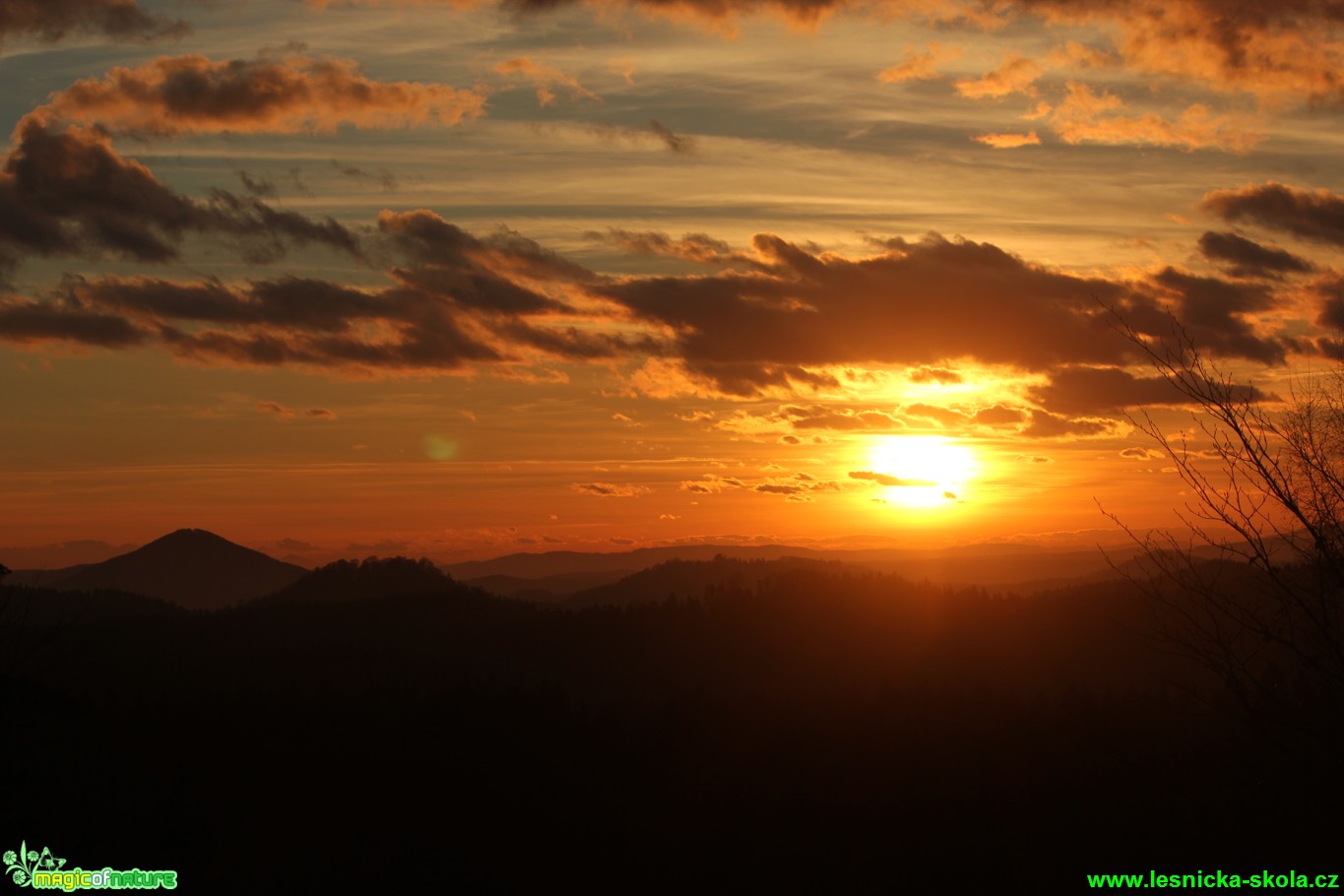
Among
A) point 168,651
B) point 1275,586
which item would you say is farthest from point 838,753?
point 1275,586

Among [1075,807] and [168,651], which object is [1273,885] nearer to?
[1075,807]

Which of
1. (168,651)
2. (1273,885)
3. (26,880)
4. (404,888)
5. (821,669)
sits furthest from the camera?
(821,669)

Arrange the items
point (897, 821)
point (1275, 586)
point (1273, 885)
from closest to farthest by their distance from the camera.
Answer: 1. point (1275, 586)
2. point (1273, 885)
3. point (897, 821)

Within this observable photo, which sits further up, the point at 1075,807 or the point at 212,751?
the point at 212,751

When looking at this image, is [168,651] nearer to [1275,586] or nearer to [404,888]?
[404,888]

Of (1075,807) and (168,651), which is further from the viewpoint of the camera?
(168,651)

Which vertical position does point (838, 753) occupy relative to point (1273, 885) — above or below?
above

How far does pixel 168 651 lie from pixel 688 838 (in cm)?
10500

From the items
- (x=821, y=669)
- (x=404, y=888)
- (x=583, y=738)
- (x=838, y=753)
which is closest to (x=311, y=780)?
(x=404, y=888)

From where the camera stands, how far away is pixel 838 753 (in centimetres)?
12988

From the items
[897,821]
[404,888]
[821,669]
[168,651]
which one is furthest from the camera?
[821,669]

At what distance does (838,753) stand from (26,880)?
108m

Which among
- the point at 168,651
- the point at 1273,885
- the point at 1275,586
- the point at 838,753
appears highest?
the point at 168,651

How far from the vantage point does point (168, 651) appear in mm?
180875
